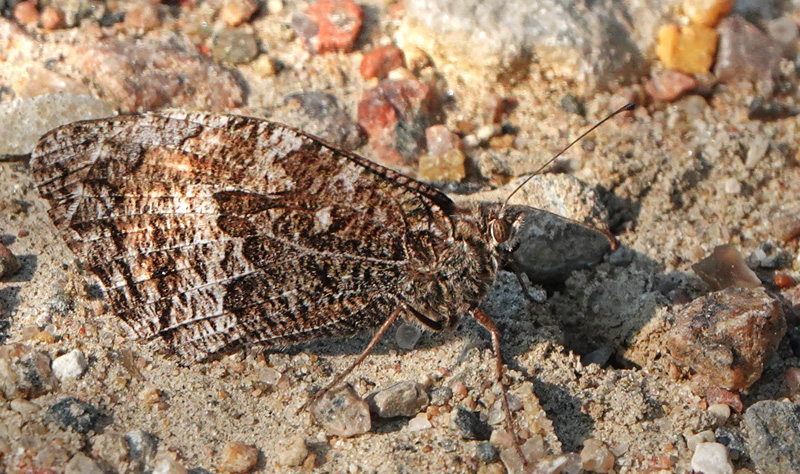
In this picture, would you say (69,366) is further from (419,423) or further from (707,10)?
(707,10)

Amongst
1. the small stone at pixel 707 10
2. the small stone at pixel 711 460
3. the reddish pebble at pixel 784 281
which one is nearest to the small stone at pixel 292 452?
the small stone at pixel 711 460

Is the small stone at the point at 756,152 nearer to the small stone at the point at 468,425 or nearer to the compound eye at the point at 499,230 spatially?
the compound eye at the point at 499,230

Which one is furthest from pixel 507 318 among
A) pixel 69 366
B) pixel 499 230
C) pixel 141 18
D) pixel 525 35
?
pixel 141 18

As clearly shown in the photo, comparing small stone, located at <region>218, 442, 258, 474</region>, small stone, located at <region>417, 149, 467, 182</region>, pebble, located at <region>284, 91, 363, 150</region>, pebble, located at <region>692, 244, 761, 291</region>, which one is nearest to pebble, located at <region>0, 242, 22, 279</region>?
small stone, located at <region>218, 442, 258, 474</region>

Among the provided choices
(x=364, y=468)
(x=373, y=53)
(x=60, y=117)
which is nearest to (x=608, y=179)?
(x=373, y=53)

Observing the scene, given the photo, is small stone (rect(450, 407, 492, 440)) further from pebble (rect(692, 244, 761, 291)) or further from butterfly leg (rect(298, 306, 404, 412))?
pebble (rect(692, 244, 761, 291))
